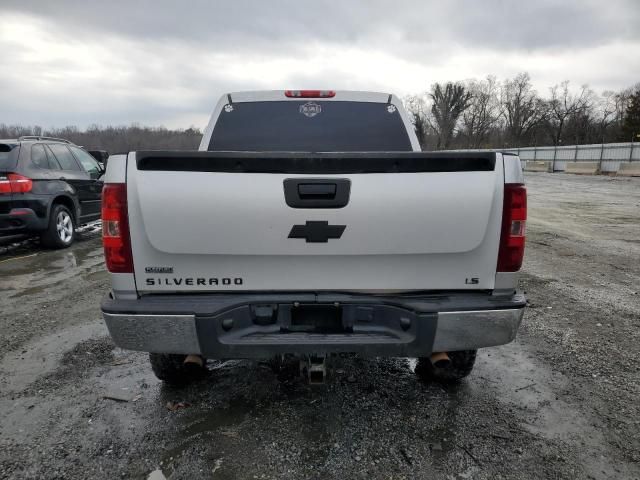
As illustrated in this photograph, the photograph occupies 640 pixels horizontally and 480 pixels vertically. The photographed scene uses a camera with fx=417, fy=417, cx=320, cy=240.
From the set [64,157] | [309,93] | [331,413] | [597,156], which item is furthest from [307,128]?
[597,156]

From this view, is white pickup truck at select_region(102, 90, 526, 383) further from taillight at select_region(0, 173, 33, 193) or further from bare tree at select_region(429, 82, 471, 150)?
bare tree at select_region(429, 82, 471, 150)

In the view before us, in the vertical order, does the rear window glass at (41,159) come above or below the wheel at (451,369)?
above

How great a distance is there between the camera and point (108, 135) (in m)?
40.3

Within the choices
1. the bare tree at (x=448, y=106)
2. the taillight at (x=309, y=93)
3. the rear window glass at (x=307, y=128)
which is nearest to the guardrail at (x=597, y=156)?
the rear window glass at (x=307, y=128)

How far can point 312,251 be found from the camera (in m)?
2.20

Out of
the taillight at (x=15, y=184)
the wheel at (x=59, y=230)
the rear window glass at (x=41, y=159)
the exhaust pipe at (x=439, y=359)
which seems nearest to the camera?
the exhaust pipe at (x=439, y=359)

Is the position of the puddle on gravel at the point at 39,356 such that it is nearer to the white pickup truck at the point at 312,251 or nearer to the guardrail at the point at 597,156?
the white pickup truck at the point at 312,251

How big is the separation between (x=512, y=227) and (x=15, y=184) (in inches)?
280

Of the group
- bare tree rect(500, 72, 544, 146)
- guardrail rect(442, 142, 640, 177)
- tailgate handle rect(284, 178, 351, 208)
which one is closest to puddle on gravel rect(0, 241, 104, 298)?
tailgate handle rect(284, 178, 351, 208)

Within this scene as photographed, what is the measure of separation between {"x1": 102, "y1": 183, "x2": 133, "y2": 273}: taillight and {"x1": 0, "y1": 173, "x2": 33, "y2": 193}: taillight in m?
5.54

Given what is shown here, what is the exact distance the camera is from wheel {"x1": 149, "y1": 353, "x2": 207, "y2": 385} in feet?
9.12

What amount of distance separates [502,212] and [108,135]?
44857mm

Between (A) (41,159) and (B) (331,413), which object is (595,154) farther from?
(B) (331,413)

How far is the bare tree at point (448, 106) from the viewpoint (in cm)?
7450
